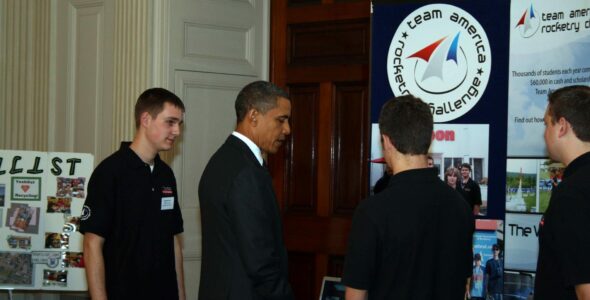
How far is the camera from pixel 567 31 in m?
3.44

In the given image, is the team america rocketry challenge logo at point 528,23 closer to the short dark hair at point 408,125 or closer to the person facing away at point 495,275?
the person facing away at point 495,275

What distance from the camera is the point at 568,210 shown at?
7.63 ft

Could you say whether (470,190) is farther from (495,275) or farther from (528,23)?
(528,23)

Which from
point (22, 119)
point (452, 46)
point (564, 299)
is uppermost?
point (452, 46)

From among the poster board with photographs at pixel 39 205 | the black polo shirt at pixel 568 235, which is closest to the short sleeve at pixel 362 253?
the black polo shirt at pixel 568 235

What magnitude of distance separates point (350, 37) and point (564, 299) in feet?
8.89

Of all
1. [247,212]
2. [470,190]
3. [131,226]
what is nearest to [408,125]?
[247,212]

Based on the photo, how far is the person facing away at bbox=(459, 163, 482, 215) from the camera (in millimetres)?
A: 3654

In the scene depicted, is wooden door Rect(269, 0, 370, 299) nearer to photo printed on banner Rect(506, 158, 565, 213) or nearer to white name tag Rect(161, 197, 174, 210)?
photo printed on banner Rect(506, 158, 565, 213)

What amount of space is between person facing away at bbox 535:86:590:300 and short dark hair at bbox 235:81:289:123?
954 millimetres

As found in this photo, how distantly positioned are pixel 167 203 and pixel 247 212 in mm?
953

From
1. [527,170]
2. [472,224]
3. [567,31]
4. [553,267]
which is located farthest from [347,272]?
[567,31]

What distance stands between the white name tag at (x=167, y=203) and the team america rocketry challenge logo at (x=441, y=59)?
122cm

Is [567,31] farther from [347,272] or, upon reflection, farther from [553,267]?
[347,272]
